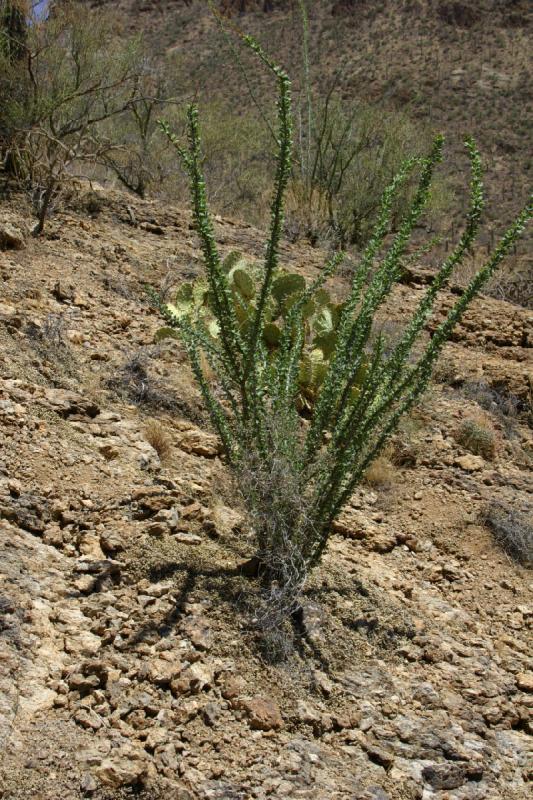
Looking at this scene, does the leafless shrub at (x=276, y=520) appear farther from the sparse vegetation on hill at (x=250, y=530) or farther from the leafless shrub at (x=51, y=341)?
the leafless shrub at (x=51, y=341)

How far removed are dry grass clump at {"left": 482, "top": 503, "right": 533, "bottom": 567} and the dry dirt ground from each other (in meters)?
0.08

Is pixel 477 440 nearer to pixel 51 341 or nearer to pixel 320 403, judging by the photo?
pixel 320 403

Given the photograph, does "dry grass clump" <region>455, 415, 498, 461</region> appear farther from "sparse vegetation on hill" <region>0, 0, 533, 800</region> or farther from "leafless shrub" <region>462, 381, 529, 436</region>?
"leafless shrub" <region>462, 381, 529, 436</region>

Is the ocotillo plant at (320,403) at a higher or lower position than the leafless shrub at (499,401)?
higher

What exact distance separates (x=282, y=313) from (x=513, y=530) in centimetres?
219

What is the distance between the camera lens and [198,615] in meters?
2.96

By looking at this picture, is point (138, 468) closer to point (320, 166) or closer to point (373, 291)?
point (373, 291)

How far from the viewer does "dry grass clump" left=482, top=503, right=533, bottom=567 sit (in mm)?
4254

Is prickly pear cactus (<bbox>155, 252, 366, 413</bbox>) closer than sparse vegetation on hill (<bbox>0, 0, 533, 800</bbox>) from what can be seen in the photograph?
No

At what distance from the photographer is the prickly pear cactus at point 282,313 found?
5.19 metres

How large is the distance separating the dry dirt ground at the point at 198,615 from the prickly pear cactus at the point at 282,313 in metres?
0.45

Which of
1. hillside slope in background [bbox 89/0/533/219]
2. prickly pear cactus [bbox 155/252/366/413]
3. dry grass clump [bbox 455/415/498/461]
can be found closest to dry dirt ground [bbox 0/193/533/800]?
dry grass clump [bbox 455/415/498/461]

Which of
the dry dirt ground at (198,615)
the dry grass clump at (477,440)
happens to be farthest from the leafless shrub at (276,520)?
the dry grass clump at (477,440)

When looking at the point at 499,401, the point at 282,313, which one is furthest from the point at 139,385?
the point at 499,401
